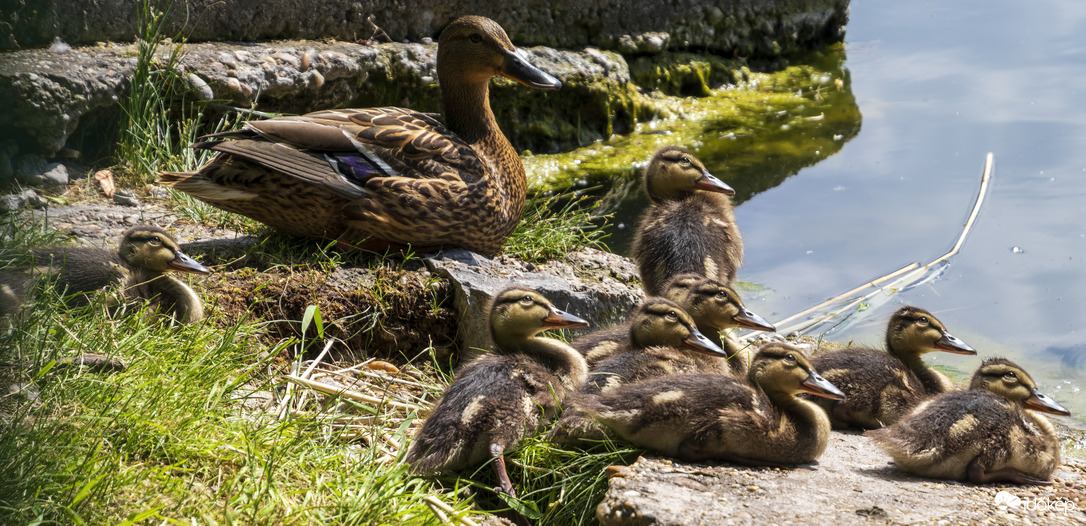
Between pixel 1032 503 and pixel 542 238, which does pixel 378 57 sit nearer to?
pixel 542 238

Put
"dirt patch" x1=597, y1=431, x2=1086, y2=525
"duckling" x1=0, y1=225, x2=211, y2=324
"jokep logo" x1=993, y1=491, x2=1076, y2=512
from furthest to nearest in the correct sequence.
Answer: "duckling" x1=0, y1=225, x2=211, y2=324, "jokep logo" x1=993, y1=491, x2=1076, y2=512, "dirt patch" x1=597, y1=431, x2=1086, y2=525

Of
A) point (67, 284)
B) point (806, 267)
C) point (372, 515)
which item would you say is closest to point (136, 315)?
point (67, 284)

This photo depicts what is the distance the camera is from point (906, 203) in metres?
7.88

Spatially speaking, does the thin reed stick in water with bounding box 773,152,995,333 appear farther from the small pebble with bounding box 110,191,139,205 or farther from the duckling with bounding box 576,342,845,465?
the small pebble with bounding box 110,191,139,205

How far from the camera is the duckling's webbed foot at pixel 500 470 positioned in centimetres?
354

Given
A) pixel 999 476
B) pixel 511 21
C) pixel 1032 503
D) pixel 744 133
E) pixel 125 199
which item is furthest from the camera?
pixel 744 133

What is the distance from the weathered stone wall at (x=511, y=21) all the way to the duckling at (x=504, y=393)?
2362mm

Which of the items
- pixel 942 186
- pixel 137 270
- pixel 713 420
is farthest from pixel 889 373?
pixel 942 186

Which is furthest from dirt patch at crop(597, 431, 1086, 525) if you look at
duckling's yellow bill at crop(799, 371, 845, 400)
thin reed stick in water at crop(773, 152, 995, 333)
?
thin reed stick in water at crop(773, 152, 995, 333)

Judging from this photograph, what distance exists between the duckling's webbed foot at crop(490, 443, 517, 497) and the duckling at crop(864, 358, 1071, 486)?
4.43ft

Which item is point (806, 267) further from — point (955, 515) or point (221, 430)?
point (221, 430)

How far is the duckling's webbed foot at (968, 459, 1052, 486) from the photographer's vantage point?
3.52 metres

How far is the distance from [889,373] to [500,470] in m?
1.80

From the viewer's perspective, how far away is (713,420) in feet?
11.2
